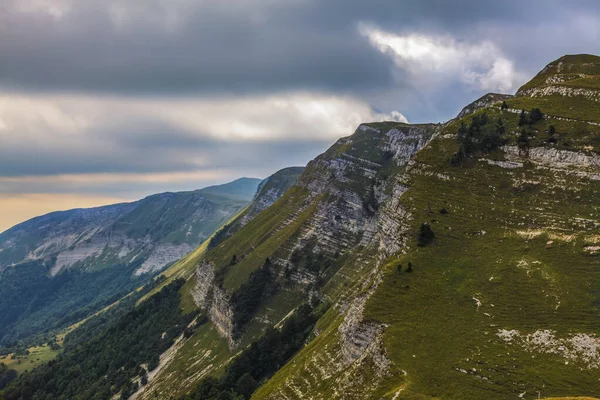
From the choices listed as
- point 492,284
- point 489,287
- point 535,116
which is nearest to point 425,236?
point 492,284

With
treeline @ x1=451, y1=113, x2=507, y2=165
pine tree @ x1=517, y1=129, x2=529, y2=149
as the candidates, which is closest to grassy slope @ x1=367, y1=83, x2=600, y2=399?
pine tree @ x1=517, y1=129, x2=529, y2=149

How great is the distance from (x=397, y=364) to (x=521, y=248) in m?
48.1

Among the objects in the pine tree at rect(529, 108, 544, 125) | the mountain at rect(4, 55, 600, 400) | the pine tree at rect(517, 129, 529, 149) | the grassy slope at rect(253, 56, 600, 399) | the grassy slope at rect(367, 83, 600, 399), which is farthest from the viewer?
the pine tree at rect(529, 108, 544, 125)

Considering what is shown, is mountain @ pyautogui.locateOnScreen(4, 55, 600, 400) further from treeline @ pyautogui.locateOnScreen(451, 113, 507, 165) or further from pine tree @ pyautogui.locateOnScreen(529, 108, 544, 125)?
treeline @ pyautogui.locateOnScreen(451, 113, 507, 165)

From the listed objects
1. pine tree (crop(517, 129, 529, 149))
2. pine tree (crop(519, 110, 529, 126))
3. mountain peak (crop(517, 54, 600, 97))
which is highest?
mountain peak (crop(517, 54, 600, 97))

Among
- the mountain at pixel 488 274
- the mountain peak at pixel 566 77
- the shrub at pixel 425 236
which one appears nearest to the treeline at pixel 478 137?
the mountain at pixel 488 274

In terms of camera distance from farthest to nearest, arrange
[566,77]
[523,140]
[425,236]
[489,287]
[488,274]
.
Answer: [566,77] → [523,140] → [425,236] → [488,274] → [489,287]

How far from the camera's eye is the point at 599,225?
11169 centimetres

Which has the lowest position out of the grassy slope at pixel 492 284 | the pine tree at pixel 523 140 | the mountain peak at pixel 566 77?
the grassy slope at pixel 492 284

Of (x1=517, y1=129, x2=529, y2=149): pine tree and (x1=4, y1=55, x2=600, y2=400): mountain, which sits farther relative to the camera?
(x1=517, y1=129, x2=529, y2=149): pine tree

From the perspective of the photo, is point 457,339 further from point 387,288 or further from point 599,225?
point 599,225

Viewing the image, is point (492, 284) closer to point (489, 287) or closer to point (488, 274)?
point (489, 287)

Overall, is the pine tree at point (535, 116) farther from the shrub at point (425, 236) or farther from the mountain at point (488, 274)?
the shrub at point (425, 236)

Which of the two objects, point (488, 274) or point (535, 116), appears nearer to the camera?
point (488, 274)
